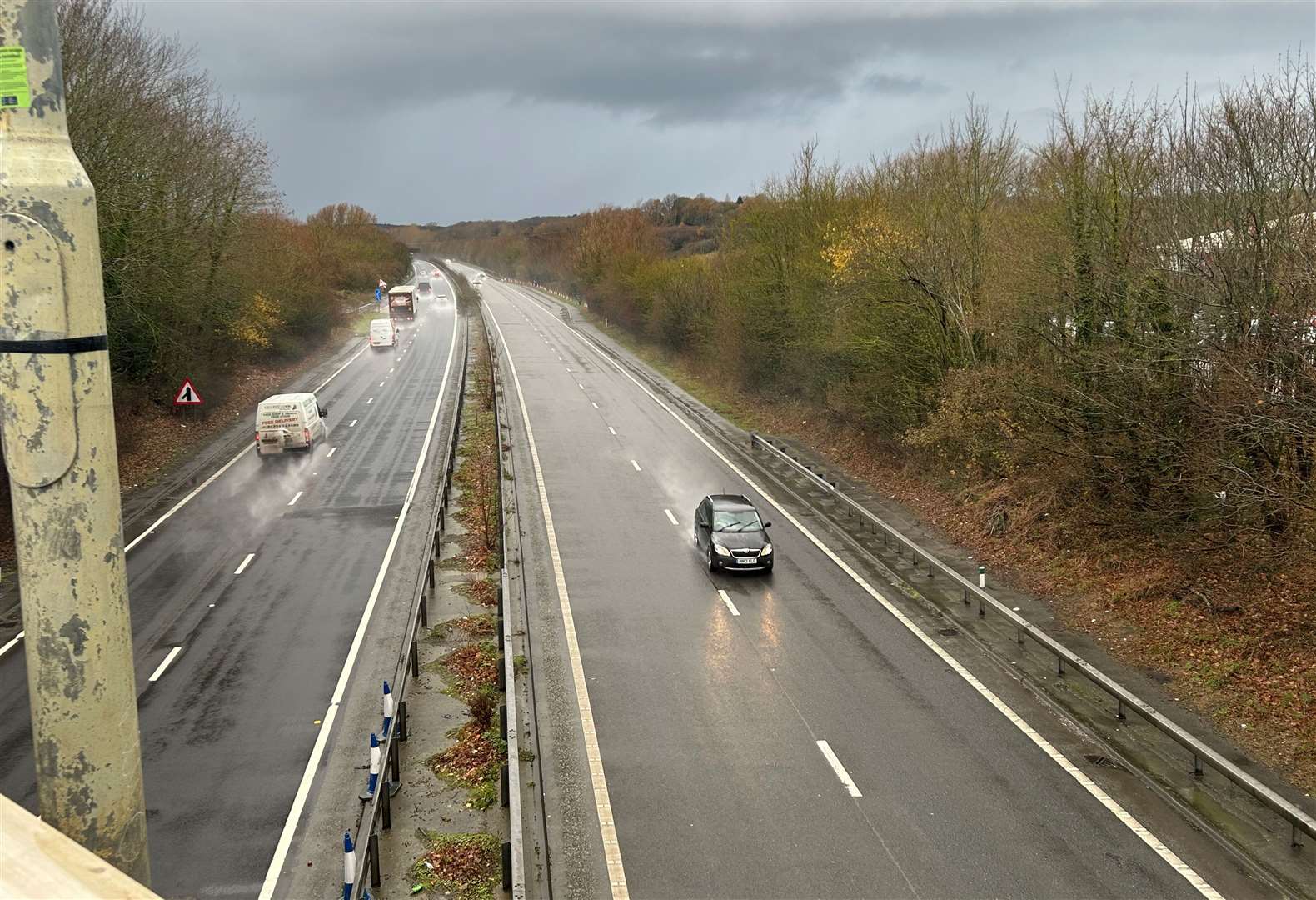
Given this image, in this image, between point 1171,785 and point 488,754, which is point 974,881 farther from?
point 488,754

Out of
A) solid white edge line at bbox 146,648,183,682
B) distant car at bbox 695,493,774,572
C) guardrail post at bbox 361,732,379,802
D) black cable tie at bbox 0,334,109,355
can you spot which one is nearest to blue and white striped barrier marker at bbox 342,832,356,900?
guardrail post at bbox 361,732,379,802

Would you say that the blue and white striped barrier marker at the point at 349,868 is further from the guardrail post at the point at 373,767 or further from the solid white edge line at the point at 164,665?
the solid white edge line at the point at 164,665

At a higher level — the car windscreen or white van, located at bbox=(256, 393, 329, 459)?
white van, located at bbox=(256, 393, 329, 459)

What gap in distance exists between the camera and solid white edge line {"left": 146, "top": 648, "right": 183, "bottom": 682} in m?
17.9

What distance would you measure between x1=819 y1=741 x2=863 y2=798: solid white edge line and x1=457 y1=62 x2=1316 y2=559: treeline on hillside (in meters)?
8.41

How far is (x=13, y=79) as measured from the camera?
3.65m

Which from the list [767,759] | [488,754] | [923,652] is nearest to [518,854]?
[488,754]

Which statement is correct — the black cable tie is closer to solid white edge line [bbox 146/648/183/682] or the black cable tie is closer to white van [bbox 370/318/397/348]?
solid white edge line [bbox 146/648/183/682]

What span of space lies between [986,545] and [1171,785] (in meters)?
12.0

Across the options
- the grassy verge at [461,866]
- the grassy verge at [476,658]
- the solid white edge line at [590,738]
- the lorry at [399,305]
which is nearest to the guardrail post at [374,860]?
the grassy verge at [461,866]

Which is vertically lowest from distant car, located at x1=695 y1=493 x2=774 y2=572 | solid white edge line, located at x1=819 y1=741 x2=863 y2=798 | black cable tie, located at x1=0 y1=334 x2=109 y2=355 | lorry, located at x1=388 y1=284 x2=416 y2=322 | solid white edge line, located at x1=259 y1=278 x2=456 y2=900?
solid white edge line, located at x1=819 y1=741 x2=863 y2=798

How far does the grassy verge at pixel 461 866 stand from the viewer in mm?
11586

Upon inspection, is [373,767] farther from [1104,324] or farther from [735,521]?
[1104,324]

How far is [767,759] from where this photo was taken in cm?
1491
